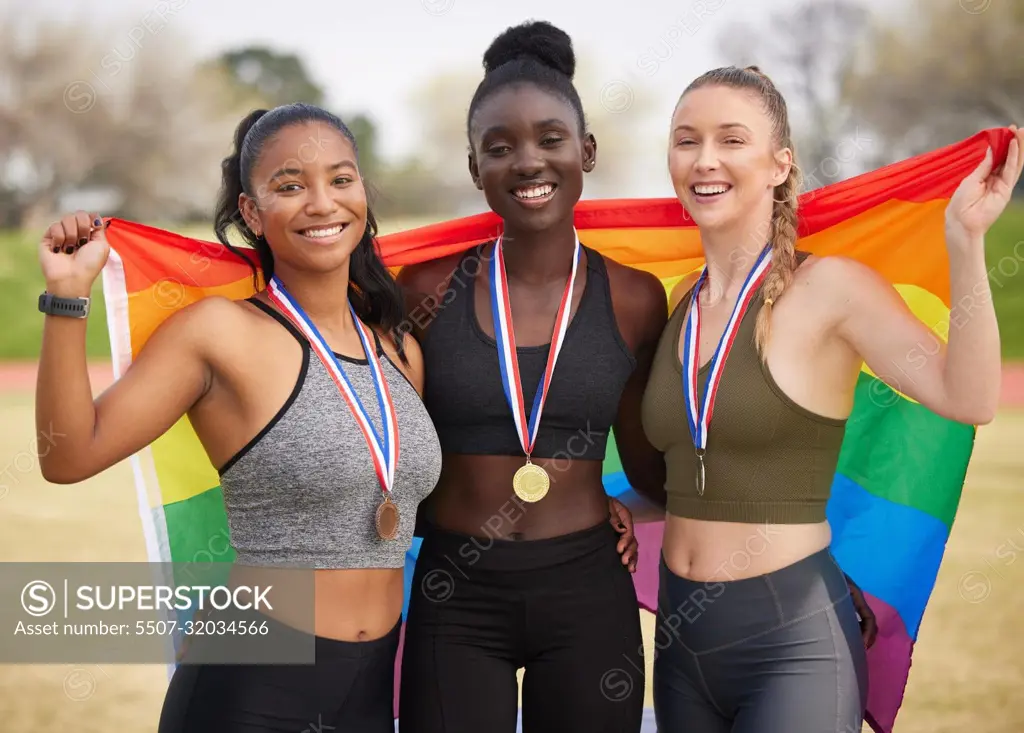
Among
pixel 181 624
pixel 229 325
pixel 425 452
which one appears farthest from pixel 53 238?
pixel 181 624

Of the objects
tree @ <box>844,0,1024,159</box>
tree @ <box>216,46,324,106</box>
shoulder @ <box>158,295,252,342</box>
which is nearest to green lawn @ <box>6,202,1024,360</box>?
tree @ <box>844,0,1024,159</box>

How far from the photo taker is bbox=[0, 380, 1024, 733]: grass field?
21.1ft

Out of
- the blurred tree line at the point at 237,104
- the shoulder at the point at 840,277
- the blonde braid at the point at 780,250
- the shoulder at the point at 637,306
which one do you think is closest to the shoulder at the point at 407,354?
the shoulder at the point at 637,306

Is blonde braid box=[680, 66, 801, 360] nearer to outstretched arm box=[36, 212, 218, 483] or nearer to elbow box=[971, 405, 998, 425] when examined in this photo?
elbow box=[971, 405, 998, 425]

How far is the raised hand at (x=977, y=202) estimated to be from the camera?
102 inches

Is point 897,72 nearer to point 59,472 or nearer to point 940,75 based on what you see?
point 940,75

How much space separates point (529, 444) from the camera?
3.08m

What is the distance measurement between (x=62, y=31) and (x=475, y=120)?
2993cm

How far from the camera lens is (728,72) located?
3062 millimetres

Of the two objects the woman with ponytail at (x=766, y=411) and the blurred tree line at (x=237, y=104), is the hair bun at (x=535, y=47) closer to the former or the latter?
the woman with ponytail at (x=766, y=411)

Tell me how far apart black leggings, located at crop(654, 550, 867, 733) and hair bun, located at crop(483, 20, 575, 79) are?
5.43 feet

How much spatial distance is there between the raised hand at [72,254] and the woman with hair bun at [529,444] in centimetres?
101

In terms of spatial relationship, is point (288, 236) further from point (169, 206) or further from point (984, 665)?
point (169, 206)

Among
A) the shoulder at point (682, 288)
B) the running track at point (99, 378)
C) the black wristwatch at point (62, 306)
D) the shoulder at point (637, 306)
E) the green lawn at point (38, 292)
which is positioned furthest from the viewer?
the green lawn at point (38, 292)
